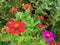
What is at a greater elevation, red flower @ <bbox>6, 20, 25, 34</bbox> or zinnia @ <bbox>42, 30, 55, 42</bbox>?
red flower @ <bbox>6, 20, 25, 34</bbox>

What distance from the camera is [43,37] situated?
5.90 ft

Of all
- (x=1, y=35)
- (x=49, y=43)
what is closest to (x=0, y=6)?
(x=1, y=35)

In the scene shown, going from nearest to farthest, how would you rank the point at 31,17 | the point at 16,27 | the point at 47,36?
the point at 16,27
the point at 47,36
the point at 31,17

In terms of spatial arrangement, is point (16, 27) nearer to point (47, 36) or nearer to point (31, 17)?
point (47, 36)

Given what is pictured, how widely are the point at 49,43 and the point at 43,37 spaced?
2.4 inches

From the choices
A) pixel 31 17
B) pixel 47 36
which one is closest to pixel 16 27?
pixel 47 36

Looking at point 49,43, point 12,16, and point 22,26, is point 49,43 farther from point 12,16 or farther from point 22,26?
point 12,16

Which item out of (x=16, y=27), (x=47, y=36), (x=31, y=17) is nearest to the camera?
(x=16, y=27)

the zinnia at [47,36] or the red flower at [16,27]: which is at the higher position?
the red flower at [16,27]

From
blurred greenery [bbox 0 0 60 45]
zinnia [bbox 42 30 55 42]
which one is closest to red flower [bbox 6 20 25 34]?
blurred greenery [bbox 0 0 60 45]

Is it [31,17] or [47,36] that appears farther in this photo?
[31,17]

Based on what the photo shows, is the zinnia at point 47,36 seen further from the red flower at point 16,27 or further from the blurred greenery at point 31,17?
the red flower at point 16,27

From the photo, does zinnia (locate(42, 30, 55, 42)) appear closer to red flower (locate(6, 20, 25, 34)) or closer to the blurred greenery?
the blurred greenery

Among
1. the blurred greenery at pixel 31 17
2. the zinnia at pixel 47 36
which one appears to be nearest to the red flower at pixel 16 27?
the blurred greenery at pixel 31 17
